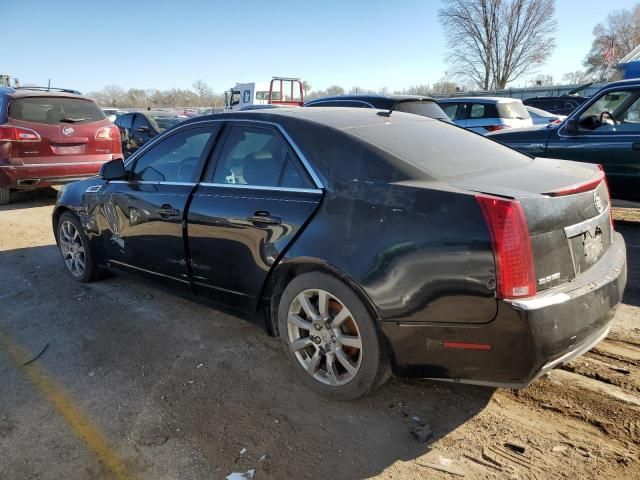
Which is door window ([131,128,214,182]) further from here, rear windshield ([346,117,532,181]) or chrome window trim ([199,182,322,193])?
rear windshield ([346,117,532,181])

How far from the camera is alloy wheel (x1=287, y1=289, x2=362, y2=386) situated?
2.74 meters

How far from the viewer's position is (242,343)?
12.0 ft

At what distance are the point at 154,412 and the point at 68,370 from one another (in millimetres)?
872

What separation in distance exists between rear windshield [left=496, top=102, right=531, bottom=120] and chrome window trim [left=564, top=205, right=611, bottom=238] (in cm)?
903


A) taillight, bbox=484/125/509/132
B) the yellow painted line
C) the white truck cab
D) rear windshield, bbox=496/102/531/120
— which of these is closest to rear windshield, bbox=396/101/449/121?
taillight, bbox=484/125/509/132

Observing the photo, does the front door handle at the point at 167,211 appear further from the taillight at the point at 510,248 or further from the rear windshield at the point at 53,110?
the rear windshield at the point at 53,110

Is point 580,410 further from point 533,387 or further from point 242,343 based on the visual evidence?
point 242,343

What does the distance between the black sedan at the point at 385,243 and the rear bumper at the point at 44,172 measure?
492 cm

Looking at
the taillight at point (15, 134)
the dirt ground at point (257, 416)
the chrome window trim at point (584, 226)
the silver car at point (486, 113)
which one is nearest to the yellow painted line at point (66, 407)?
the dirt ground at point (257, 416)

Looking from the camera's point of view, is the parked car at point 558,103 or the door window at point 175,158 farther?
the parked car at point 558,103

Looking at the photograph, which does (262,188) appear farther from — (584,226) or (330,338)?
(584,226)

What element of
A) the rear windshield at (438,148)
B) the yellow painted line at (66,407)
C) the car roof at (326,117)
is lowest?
the yellow painted line at (66,407)

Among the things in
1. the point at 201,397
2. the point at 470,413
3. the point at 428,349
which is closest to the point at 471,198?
the point at 428,349

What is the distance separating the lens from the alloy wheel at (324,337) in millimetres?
2742
